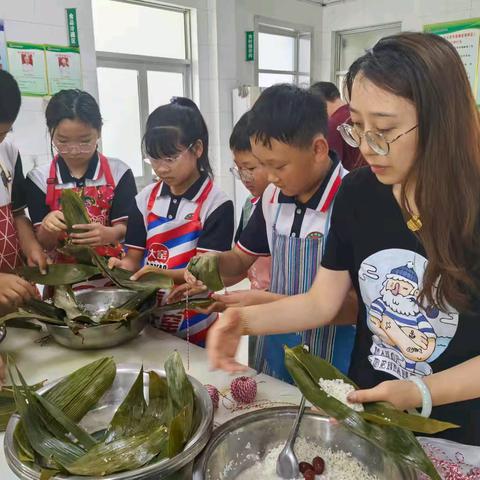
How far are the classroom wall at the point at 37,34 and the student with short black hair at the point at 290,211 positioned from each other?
2500 millimetres

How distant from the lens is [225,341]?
1.07 metres

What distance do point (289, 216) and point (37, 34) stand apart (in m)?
2.85

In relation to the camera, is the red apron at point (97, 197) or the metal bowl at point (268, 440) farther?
the red apron at point (97, 197)

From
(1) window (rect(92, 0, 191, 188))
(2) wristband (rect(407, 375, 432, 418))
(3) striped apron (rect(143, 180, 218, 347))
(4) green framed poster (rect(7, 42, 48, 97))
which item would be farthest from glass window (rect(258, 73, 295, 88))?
(2) wristband (rect(407, 375, 432, 418))

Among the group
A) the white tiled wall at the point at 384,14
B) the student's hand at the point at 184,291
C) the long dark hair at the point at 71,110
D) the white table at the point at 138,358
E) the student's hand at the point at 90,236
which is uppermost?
the white tiled wall at the point at 384,14

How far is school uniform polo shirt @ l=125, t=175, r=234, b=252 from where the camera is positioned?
167cm

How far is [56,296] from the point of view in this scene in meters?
1.54

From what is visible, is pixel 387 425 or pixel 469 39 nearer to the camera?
pixel 387 425

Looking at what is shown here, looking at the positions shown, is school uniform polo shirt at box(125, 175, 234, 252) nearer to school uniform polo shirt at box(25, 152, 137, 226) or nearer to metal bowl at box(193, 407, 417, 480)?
school uniform polo shirt at box(25, 152, 137, 226)

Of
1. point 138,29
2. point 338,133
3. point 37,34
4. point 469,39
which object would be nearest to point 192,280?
point 338,133

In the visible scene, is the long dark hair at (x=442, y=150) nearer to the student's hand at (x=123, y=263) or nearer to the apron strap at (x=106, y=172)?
the student's hand at (x=123, y=263)

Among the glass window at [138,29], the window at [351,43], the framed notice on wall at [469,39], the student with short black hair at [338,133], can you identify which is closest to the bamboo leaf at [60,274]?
the student with short black hair at [338,133]

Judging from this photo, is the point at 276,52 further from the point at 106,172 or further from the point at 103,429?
the point at 103,429

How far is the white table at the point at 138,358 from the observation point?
117 cm
